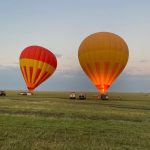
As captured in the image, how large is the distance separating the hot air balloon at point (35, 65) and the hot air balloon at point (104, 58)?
30.1 feet

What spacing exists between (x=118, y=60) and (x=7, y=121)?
3551cm

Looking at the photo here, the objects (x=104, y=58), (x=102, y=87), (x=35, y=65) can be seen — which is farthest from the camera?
(x=35, y=65)

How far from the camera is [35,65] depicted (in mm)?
58438

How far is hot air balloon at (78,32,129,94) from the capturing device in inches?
2048

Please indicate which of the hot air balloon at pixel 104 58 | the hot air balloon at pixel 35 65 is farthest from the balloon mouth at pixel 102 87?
the hot air balloon at pixel 35 65

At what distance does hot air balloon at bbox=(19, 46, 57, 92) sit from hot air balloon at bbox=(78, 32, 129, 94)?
917cm

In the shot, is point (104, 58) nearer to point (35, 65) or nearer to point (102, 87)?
point (102, 87)

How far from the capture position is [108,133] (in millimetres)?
16188

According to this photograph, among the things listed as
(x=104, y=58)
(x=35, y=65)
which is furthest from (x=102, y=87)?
(x=35, y=65)

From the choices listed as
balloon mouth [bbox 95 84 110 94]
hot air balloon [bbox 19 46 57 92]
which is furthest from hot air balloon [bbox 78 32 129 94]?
hot air balloon [bbox 19 46 57 92]

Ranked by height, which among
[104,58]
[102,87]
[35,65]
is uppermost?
[104,58]

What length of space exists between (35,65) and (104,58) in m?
15.5

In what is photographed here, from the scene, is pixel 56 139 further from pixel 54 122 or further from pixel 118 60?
pixel 118 60

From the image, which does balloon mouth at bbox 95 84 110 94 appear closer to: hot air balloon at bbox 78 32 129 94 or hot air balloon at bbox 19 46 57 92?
hot air balloon at bbox 78 32 129 94
